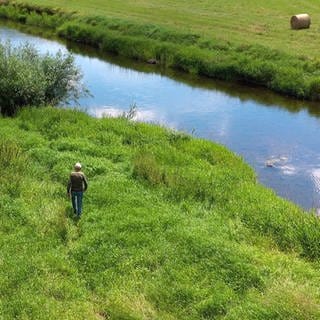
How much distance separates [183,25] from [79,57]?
842 centimetres

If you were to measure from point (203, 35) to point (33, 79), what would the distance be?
60.0 feet

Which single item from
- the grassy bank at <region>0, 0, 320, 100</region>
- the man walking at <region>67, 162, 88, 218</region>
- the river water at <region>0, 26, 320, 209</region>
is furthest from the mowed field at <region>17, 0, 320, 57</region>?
the man walking at <region>67, 162, 88, 218</region>

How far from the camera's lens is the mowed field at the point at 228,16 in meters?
39.7

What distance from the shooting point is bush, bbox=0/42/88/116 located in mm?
25812

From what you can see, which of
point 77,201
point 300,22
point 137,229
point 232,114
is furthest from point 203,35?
point 137,229

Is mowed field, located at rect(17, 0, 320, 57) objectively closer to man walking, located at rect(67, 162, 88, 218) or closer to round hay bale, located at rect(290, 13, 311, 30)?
round hay bale, located at rect(290, 13, 311, 30)

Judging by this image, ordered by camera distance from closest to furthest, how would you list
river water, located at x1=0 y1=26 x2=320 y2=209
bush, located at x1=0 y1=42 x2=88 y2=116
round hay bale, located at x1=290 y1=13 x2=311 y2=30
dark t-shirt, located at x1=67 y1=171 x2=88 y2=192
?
dark t-shirt, located at x1=67 y1=171 x2=88 y2=192 → river water, located at x1=0 y1=26 x2=320 y2=209 → bush, located at x1=0 y1=42 x2=88 y2=116 → round hay bale, located at x1=290 y1=13 x2=311 y2=30

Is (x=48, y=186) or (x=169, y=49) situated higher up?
(x=169, y=49)

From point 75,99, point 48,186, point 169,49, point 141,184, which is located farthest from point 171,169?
point 169,49

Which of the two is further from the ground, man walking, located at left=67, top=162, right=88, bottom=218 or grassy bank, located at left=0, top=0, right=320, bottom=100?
grassy bank, located at left=0, top=0, right=320, bottom=100

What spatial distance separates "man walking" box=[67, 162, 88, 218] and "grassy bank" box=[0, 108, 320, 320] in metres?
0.46

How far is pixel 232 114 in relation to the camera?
31.0m

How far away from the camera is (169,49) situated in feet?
132

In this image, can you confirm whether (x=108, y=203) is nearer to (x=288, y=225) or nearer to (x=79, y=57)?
(x=288, y=225)
